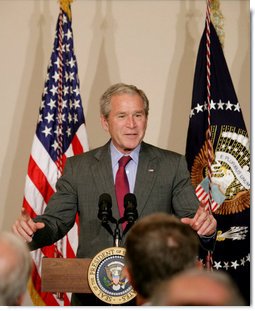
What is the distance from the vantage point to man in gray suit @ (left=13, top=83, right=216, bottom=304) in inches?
139

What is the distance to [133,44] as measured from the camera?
562 centimetres

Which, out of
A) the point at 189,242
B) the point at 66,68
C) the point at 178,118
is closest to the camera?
the point at 189,242

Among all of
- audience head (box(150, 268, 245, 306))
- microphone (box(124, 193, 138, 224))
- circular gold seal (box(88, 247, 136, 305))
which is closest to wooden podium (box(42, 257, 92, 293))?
circular gold seal (box(88, 247, 136, 305))

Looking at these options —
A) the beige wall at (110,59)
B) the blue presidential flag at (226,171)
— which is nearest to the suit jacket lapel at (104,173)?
the blue presidential flag at (226,171)

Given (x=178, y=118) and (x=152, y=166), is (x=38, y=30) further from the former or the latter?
(x=152, y=166)

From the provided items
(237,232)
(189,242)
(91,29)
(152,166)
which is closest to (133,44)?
(91,29)

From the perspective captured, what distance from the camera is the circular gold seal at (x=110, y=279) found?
9.14ft

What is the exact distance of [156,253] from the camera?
74.6 inches

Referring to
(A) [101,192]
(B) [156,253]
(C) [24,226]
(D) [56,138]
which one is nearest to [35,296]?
(D) [56,138]

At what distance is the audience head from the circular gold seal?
51.4 inches

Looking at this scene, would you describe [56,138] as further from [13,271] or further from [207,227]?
[13,271]

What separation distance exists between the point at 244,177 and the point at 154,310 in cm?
315

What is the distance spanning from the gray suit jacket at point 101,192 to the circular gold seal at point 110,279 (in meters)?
0.61

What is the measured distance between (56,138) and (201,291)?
358 centimetres
